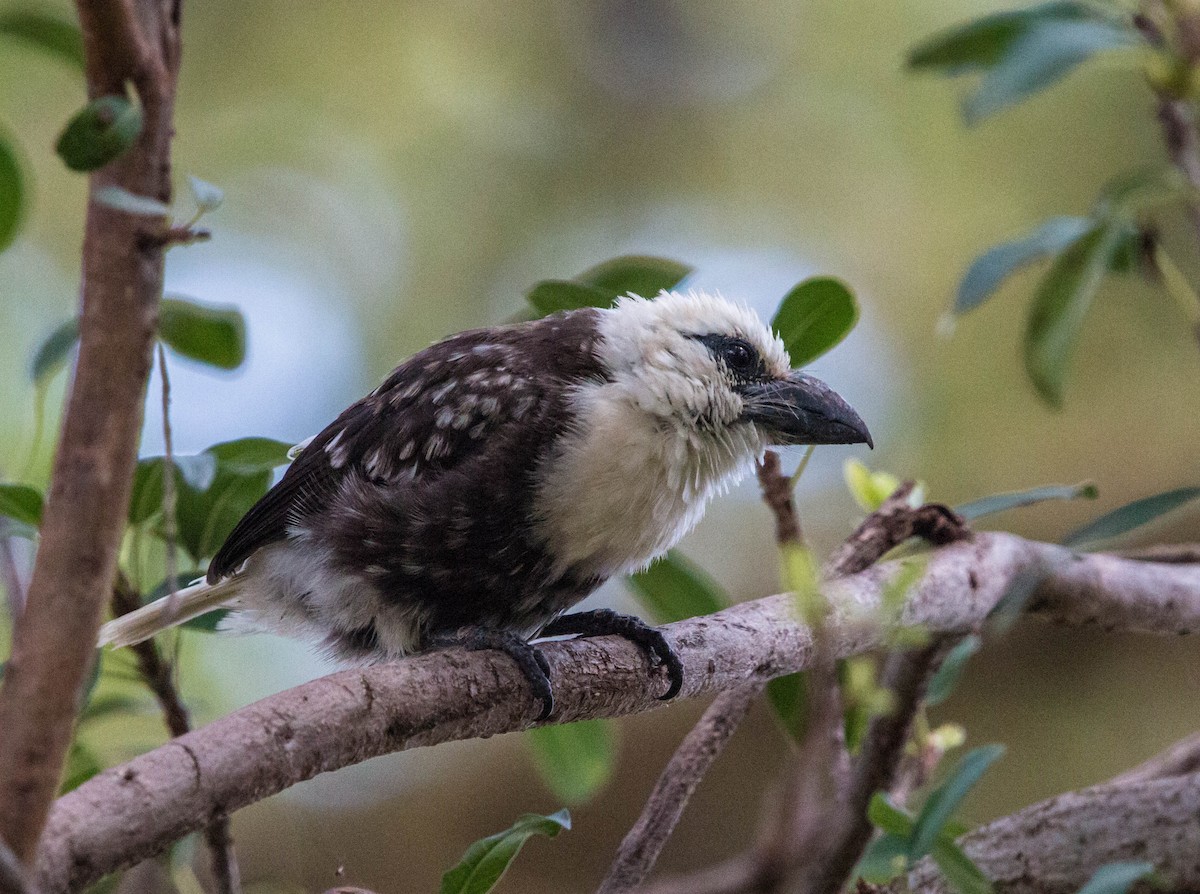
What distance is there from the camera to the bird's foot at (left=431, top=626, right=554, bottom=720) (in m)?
1.85

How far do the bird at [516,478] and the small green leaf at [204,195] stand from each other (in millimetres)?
813

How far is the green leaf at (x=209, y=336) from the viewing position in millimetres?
2008

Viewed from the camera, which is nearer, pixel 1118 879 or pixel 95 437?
pixel 95 437

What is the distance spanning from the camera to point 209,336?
2.04 metres

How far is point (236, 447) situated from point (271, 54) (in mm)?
3764

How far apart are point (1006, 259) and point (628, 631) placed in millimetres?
940

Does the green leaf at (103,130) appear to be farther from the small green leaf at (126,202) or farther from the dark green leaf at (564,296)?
the dark green leaf at (564,296)

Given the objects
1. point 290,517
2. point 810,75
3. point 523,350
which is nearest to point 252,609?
point 290,517

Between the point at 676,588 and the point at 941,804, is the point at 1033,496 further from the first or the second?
the point at 941,804

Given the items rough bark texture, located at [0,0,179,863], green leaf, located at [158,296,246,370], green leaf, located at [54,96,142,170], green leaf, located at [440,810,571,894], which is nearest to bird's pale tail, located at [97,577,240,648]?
green leaf, located at [158,296,246,370]

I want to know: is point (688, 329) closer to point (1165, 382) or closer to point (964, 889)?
point (964, 889)

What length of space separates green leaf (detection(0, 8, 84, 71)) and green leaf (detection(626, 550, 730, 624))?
1439 mm

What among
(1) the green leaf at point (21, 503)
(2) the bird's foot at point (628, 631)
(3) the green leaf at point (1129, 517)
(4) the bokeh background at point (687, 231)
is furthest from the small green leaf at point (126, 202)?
(4) the bokeh background at point (687, 231)

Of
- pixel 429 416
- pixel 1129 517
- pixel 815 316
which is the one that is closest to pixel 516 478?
pixel 429 416
